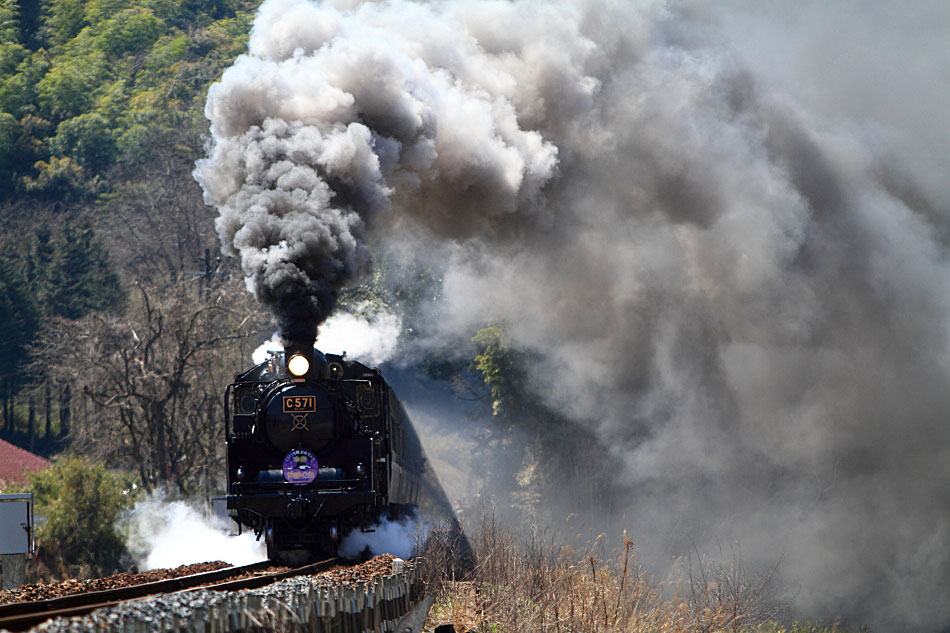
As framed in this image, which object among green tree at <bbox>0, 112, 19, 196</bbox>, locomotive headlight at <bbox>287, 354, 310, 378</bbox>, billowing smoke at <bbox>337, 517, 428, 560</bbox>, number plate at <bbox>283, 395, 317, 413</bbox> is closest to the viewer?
number plate at <bbox>283, 395, 317, 413</bbox>

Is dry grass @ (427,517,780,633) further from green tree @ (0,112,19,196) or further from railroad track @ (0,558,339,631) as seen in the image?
green tree @ (0,112,19,196)

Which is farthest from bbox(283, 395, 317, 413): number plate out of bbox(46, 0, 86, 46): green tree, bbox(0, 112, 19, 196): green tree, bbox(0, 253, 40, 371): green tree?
bbox(46, 0, 86, 46): green tree

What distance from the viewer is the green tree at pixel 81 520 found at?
24625 millimetres

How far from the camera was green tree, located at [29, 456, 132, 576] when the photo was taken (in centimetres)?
2462

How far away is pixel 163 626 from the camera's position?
600 centimetres

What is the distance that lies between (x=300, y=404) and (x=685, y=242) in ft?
40.3

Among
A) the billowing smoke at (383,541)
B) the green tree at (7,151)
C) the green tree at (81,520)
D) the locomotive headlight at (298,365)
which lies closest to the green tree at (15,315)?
the green tree at (7,151)

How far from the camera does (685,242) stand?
23922 mm

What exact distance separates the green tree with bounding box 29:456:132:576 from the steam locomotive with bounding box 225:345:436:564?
37.8 ft

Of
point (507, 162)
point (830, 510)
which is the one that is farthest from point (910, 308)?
point (507, 162)

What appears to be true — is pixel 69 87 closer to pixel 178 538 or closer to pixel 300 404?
pixel 178 538

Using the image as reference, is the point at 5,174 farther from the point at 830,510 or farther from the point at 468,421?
the point at 830,510

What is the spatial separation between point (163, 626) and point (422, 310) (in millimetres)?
29339

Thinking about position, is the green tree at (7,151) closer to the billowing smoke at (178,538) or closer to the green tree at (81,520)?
the billowing smoke at (178,538)
